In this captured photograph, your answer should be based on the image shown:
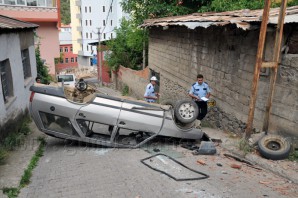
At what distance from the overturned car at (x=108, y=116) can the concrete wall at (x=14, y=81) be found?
136 cm

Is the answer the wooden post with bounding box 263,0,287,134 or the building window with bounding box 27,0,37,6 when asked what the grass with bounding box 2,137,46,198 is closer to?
the wooden post with bounding box 263,0,287,134

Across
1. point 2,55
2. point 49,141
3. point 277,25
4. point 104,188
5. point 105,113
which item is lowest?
point 49,141

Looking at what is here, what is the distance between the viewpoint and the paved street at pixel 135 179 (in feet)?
15.5

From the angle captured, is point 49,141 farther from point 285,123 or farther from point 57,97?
point 285,123

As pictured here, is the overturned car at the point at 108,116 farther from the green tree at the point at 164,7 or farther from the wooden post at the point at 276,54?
the green tree at the point at 164,7

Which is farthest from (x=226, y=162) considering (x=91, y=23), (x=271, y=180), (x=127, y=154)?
(x=91, y=23)

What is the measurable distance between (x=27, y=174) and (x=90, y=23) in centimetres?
4975

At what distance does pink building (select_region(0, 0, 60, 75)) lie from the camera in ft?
69.8

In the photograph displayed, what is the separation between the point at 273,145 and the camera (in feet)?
19.4

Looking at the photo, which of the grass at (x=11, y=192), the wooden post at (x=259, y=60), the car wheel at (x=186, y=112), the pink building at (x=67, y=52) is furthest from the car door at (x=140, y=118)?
the pink building at (x=67, y=52)

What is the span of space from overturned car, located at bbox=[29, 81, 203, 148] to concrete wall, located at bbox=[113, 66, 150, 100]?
10.0m

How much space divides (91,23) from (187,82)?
4491 cm

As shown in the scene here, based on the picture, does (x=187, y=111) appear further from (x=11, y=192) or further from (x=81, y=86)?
(x=11, y=192)

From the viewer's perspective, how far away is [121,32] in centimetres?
2392
